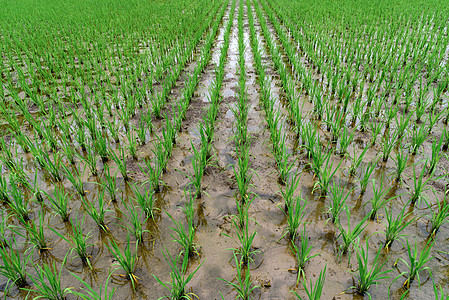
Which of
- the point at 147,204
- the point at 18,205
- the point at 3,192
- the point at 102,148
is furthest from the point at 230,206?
the point at 3,192

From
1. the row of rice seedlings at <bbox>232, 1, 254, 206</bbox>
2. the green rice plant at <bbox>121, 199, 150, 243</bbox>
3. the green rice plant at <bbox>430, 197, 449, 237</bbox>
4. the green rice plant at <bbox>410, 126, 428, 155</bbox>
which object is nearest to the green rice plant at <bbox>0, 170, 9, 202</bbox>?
the green rice plant at <bbox>121, 199, 150, 243</bbox>

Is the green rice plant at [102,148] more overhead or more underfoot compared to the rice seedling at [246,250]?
more overhead

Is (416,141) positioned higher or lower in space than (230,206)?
higher

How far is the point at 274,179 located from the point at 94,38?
23.4 feet

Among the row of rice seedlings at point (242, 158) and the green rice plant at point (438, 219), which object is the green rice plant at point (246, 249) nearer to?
the row of rice seedlings at point (242, 158)

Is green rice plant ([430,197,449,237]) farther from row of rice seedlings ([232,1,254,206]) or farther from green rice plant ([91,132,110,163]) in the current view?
green rice plant ([91,132,110,163])

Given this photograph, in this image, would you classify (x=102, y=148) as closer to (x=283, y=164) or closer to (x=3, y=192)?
(x=3, y=192)

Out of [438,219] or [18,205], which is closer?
[438,219]

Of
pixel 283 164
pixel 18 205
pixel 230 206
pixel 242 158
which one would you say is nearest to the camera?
pixel 18 205

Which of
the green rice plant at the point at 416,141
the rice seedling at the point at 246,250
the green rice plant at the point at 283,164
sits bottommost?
the rice seedling at the point at 246,250

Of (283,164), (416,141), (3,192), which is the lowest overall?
(3,192)

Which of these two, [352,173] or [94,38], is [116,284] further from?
[94,38]

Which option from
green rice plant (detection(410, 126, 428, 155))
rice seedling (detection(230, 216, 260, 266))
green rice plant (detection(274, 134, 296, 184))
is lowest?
rice seedling (detection(230, 216, 260, 266))

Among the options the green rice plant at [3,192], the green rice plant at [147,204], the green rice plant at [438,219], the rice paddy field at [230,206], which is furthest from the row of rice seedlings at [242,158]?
the green rice plant at [3,192]
